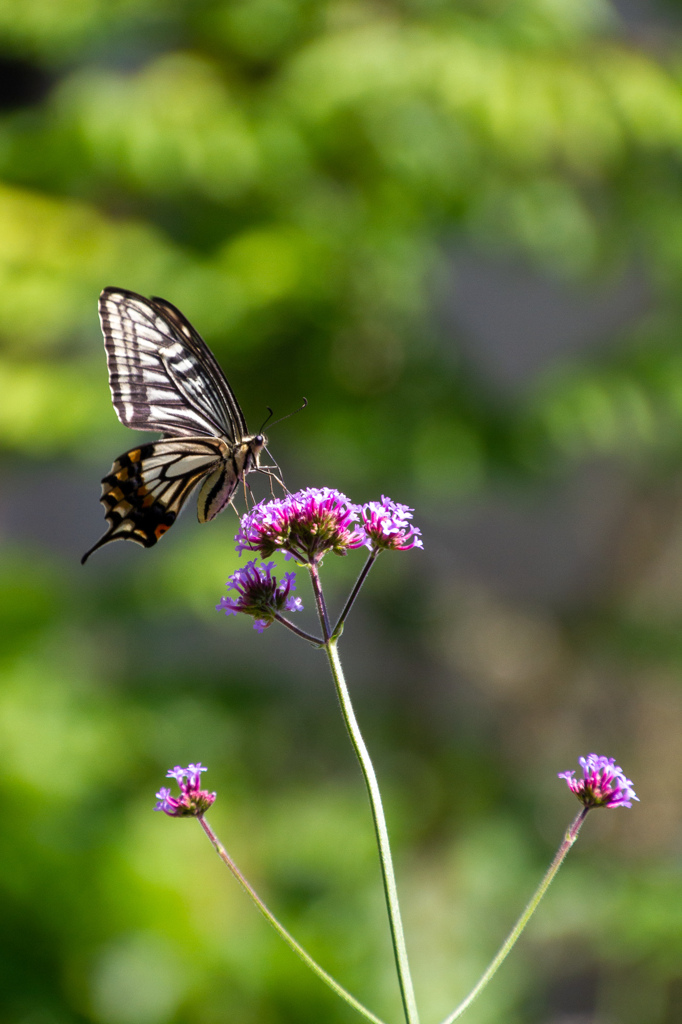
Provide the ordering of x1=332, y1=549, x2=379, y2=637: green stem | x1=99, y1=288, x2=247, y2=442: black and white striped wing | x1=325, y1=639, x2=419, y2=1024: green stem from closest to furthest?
x1=325, y1=639, x2=419, y2=1024: green stem
x1=332, y1=549, x2=379, y2=637: green stem
x1=99, y1=288, x2=247, y2=442: black and white striped wing

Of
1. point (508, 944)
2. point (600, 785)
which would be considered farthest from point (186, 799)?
point (600, 785)

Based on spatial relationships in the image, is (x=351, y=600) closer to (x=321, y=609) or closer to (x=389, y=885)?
(x=321, y=609)

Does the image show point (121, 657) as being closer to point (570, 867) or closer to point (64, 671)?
point (64, 671)

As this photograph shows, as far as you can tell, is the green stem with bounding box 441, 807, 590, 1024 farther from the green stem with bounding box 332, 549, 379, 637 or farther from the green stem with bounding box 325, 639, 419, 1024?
the green stem with bounding box 332, 549, 379, 637

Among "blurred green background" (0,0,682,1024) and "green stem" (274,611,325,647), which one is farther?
"blurred green background" (0,0,682,1024)

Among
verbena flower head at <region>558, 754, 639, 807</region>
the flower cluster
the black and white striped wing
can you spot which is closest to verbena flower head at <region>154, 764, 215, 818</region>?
the flower cluster

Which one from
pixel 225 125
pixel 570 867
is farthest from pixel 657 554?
pixel 225 125

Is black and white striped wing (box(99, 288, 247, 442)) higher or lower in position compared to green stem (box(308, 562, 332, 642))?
higher

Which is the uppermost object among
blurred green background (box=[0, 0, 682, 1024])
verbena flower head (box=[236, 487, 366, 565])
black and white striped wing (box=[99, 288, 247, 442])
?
blurred green background (box=[0, 0, 682, 1024])
